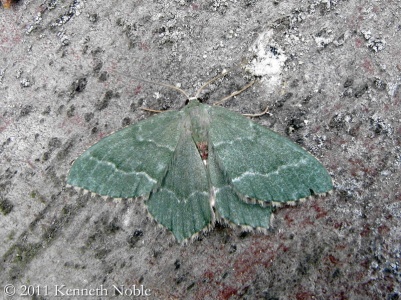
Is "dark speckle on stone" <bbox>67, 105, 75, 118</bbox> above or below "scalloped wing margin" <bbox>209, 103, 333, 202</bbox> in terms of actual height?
above

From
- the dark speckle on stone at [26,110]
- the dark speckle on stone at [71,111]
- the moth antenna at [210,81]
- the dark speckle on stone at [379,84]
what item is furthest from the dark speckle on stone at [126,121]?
the dark speckle on stone at [379,84]

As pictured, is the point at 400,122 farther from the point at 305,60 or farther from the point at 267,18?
the point at 267,18

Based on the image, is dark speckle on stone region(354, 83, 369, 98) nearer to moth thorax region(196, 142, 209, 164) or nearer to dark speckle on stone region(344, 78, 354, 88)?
dark speckle on stone region(344, 78, 354, 88)

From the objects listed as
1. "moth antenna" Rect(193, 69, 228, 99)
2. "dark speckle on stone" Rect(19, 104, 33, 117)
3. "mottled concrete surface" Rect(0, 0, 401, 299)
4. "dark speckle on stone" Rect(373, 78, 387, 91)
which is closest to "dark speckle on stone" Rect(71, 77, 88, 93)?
"mottled concrete surface" Rect(0, 0, 401, 299)

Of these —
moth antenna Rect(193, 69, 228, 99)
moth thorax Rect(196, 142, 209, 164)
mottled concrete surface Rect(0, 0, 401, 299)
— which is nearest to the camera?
mottled concrete surface Rect(0, 0, 401, 299)

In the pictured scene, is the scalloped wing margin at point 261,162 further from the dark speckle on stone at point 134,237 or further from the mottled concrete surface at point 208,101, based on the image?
the dark speckle on stone at point 134,237

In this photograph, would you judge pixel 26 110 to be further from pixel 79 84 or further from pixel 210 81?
pixel 210 81

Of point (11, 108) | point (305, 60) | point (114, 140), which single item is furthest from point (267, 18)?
point (11, 108)

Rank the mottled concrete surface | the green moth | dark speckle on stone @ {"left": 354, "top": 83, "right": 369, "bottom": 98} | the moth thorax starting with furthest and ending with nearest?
1. the moth thorax
2. the green moth
3. dark speckle on stone @ {"left": 354, "top": 83, "right": 369, "bottom": 98}
4. the mottled concrete surface
